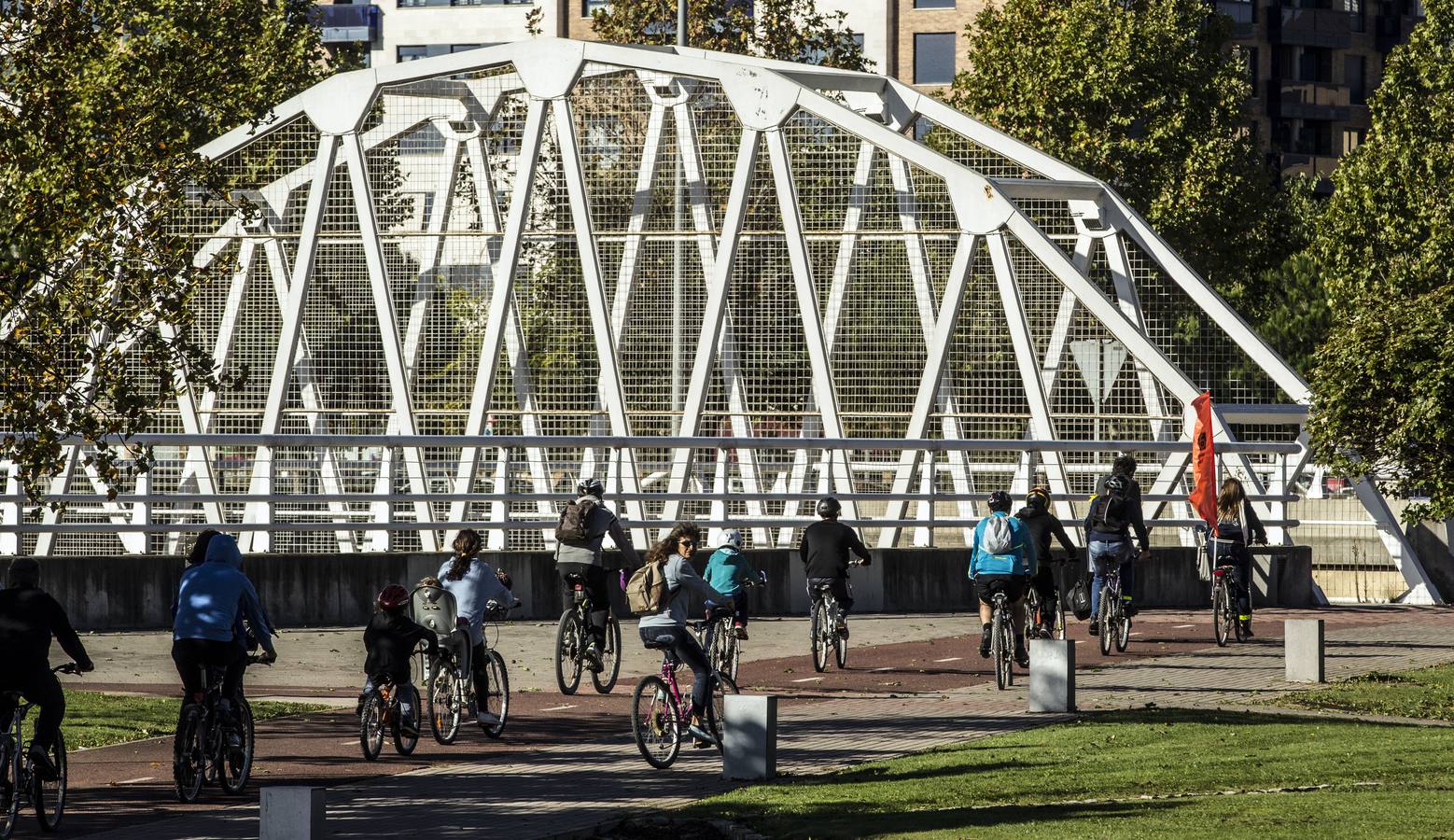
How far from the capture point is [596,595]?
18.6m

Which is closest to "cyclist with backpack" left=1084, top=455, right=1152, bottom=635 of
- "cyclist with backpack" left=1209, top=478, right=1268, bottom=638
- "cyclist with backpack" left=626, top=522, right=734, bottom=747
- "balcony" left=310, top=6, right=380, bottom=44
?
"cyclist with backpack" left=1209, top=478, right=1268, bottom=638

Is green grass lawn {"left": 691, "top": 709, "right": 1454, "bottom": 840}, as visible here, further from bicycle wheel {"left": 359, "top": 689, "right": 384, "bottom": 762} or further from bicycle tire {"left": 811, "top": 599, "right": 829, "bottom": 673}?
bicycle tire {"left": 811, "top": 599, "right": 829, "bottom": 673}

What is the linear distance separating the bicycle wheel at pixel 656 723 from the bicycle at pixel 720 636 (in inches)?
107

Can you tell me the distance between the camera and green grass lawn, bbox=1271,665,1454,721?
1659cm

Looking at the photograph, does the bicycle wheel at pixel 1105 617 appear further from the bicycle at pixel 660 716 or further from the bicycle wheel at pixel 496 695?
the bicycle at pixel 660 716

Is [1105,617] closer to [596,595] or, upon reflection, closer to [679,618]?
[596,595]

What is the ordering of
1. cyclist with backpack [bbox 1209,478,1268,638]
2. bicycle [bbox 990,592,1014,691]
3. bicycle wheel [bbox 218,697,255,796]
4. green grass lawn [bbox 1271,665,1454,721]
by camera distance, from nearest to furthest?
bicycle wheel [bbox 218,697,255,796] → green grass lawn [bbox 1271,665,1454,721] → bicycle [bbox 990,592,1014,691] → cyclist with backpack [bbox 1209,478,1268,638]

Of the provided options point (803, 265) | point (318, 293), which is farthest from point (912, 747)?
point (318, 293)

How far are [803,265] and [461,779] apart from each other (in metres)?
15.6

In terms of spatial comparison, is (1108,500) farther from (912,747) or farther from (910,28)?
(910,28)

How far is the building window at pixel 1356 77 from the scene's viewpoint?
3305 inches

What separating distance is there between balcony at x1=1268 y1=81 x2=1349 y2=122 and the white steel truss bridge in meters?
50.4

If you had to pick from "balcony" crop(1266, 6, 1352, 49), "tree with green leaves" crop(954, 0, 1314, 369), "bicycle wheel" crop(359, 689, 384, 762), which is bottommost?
"bicycle wheel" crop(359, 689, 384, 762)

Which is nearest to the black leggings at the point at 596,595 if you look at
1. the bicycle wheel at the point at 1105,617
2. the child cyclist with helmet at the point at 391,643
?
the child cyclist with helmet at the point at 391,643
